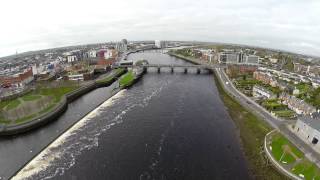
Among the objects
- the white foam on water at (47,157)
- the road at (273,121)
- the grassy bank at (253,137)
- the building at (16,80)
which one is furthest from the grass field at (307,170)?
the building at (16,80)

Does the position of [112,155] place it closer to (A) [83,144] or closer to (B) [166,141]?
(A) [83,144]

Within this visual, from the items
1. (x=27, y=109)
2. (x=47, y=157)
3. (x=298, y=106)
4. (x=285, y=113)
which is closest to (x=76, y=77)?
(x=27, y=109)

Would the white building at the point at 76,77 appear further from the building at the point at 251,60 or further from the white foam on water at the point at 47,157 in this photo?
the building at the point at 251,60

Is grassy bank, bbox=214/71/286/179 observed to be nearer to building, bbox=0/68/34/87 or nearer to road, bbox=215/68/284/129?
road, bbox=215/68/284/129

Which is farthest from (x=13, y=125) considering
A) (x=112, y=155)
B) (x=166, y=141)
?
(x=166, y=141)

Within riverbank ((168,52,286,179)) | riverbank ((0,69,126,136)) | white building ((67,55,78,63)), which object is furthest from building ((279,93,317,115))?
white building ((67,55,78,63))

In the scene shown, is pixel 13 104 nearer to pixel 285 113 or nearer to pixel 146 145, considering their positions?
pixel 146 145
